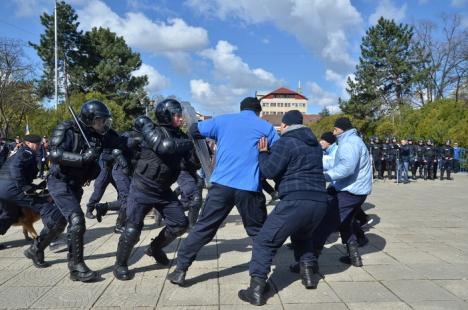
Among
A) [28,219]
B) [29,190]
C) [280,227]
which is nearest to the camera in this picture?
[280,227]

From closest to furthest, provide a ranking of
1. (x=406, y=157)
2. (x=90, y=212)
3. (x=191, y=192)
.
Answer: (x=191, y=192)
(x=90, y=212)
(x=406, y=157)

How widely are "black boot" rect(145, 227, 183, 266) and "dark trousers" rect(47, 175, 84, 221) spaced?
872 millimetres

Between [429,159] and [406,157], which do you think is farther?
[429,159]

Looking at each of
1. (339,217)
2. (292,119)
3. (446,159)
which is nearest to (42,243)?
(292,119)

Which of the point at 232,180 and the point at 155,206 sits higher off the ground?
the point at 232,180

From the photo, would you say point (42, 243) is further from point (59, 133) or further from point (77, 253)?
point (59, 133)

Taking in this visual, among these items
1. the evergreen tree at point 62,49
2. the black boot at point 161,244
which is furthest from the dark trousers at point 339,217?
the evergreen tree at point 62,49

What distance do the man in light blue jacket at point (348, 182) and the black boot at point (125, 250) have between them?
78.8 inches

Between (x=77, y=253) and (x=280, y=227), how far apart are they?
2.08 meters

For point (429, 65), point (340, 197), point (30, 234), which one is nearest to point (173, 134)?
point (340, 197)

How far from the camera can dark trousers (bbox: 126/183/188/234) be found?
4684 millimetres

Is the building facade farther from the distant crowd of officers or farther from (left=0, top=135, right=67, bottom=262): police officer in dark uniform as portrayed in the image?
(left=0, top=135, right=67, bottom=262): police officer in dark uniform

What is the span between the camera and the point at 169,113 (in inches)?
187

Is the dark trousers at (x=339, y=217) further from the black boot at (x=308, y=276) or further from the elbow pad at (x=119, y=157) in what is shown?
the elbow pad at (x=119, y=157)
